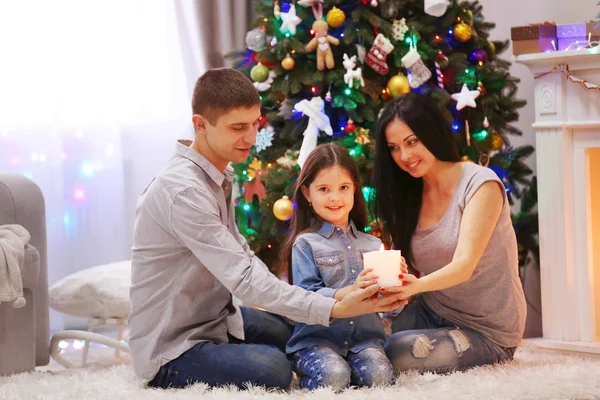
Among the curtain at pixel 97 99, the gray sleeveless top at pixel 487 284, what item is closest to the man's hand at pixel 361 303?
the gray sleeveless top at pixel 487 284

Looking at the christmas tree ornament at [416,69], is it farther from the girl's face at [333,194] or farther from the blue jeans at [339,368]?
the blue jeans at [339,368]

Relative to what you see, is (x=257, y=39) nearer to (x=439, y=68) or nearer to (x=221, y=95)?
(x=439, y=68)

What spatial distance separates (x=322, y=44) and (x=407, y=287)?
1437 millimetres

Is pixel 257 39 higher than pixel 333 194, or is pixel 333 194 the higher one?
pixel 257 39

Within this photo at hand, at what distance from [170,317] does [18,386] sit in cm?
59

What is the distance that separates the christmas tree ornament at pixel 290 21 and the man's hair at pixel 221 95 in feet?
3.53

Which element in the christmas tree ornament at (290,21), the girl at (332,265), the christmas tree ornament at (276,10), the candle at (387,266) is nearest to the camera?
the candle at (387,266)

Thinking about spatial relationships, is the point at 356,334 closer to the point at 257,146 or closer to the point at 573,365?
the point at 573,365

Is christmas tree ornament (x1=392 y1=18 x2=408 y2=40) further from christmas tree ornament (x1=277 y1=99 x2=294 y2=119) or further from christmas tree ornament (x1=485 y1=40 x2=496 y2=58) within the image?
christmas tree ornament (x1=277 y1=99 x2=294 y2=119)

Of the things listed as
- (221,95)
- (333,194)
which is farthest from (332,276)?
(221,95)

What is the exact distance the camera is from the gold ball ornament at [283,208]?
3.28 m

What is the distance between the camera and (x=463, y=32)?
342 cm

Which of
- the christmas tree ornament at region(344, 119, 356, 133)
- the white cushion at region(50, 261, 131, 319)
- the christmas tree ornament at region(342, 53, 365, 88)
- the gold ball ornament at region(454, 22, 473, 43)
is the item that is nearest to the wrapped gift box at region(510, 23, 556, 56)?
the gold ball ornament at region(454, 22, 473, 43)

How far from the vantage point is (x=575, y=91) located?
322 centimetres
